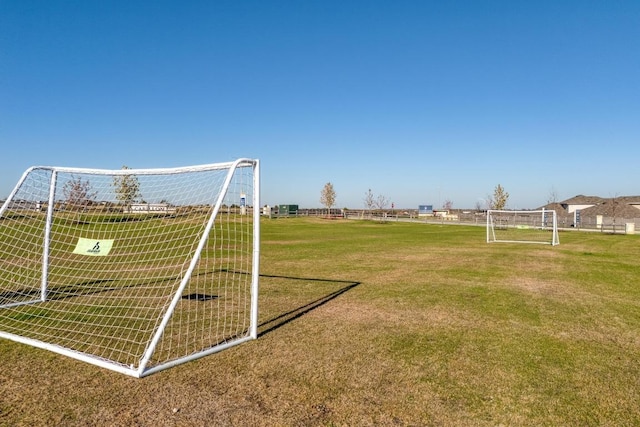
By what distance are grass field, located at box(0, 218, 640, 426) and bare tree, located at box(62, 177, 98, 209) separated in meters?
3.76

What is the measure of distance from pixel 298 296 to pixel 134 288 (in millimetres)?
3795

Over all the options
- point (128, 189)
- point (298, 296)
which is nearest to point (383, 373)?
point (298, 296)

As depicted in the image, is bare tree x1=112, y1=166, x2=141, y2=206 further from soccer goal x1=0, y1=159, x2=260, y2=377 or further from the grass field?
the grass field

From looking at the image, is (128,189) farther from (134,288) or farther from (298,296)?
(298,296)

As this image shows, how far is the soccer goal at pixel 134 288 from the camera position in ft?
16.4

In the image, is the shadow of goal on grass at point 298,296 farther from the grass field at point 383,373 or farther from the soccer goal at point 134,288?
the soccer goal at point 134,288

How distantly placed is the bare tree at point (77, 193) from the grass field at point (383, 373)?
3.76 metres

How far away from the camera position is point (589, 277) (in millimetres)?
11023

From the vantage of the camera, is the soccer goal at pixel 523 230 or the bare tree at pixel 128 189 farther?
the soccer goal at pixel 523 230

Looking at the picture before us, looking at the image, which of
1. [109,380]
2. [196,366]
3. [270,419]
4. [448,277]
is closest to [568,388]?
[270,419]

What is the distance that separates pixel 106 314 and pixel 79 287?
283 cm

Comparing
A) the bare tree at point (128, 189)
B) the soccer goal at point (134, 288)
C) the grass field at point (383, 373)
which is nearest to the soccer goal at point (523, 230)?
the grass field at point (383, 373)

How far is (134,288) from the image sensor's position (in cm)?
887

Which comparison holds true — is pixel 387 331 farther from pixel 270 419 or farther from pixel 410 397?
pixel 270 419
